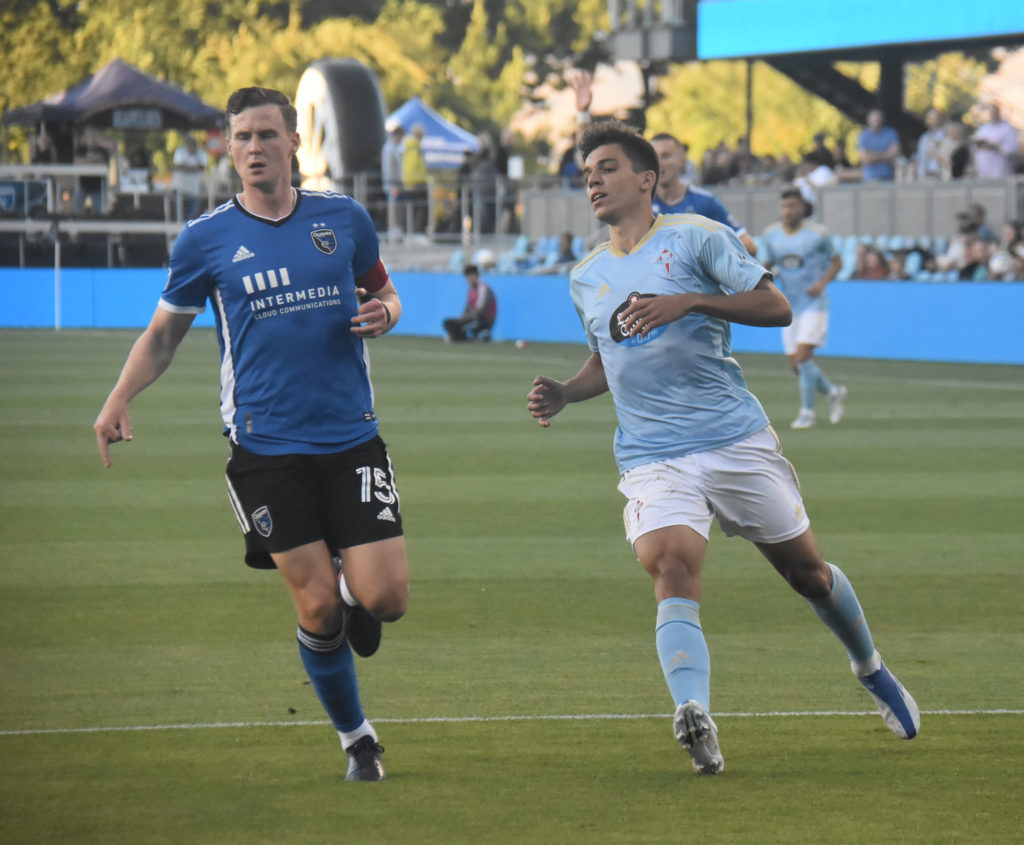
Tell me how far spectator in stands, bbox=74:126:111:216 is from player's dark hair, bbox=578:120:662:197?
1343 inches

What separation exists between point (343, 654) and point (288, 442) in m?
0.70

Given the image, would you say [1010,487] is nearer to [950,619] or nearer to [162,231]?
[950,619]

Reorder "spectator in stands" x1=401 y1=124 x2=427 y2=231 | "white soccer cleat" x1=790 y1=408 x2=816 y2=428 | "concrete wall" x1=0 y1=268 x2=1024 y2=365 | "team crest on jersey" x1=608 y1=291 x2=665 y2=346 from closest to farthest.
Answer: "team crest on jersey" x1=608 y1=291 x2=665 y2=346, "white soccer cleat" x1=790 y1=408 x2=816 y2=428, "concrete wall" x1=0 y1=268 x2=1024 y2=365, "spectator in stands" x1=401 y1=124 x2=427 y2=231

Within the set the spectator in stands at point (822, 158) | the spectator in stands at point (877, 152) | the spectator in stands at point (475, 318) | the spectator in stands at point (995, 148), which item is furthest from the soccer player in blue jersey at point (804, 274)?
the spectator in stands at point (822, 158)

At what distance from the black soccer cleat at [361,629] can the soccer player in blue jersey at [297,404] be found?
0.71ft

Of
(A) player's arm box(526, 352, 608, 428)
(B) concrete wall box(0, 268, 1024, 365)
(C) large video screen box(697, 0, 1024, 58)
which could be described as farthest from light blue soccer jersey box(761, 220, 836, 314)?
(C) large video screen box(697, 0, 1024, 58)

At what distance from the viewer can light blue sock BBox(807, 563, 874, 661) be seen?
6.44 m

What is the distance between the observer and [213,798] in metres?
5.77

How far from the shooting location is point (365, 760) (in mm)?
6004

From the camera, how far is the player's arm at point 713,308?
5969mm

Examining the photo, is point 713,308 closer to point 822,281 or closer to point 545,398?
point 545,398

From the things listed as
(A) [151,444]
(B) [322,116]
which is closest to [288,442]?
(A) [151,444]

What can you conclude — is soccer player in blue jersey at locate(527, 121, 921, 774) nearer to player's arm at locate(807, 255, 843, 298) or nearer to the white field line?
the white field line

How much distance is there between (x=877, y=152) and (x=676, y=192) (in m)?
20.2
